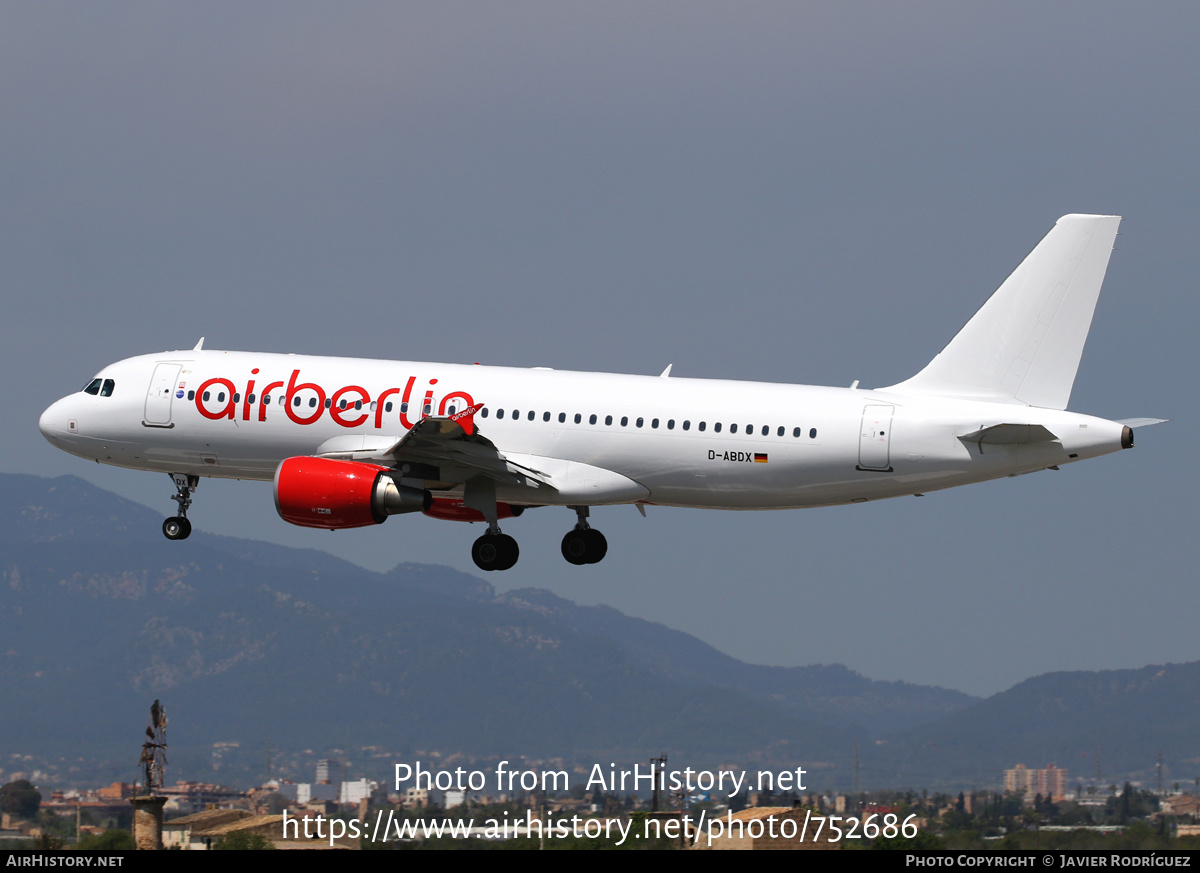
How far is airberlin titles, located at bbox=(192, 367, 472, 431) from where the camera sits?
45.1 metres

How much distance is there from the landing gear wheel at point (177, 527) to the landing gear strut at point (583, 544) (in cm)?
1214

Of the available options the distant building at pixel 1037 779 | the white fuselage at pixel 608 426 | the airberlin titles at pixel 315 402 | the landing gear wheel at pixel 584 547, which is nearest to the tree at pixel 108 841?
the white fuselage at pixel 608 426

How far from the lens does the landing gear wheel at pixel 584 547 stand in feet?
159

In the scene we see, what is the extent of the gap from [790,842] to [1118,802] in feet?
75.5

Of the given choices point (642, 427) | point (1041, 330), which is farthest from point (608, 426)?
point (1041, 330)

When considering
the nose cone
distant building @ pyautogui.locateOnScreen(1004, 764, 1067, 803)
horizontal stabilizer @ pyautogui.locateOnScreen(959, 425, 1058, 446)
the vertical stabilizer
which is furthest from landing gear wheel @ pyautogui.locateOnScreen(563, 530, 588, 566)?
distant building @ pyautogui.locateOnScreen(1004, 764, 1067, 803)

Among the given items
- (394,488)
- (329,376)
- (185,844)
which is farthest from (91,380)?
(185,844)

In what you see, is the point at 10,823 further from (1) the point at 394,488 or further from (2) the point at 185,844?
(1) the point at 394,488

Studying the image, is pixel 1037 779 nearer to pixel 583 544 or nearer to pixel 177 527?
pixel 583 544

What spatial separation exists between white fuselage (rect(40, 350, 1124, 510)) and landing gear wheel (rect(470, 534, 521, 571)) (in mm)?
1359

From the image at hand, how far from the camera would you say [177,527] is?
4997 cm

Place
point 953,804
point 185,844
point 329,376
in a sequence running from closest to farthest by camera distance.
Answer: point 329,376, point 185,844, point 953,804

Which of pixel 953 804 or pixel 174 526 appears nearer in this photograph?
pixel 174 526
